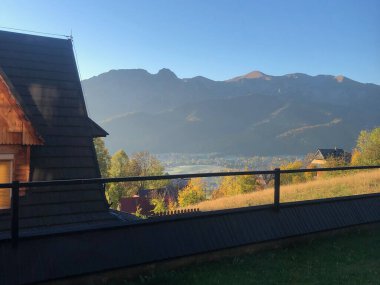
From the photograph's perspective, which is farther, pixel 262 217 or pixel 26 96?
pixel 26 96

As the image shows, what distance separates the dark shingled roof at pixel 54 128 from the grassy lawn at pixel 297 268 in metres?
5.40

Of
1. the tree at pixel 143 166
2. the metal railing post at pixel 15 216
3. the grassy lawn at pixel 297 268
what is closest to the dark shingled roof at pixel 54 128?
the metal railing post at pixel 15 216

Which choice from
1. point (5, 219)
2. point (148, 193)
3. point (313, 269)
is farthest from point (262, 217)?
point (148, 193)

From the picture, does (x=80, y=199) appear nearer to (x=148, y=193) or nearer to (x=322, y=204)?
(x=322, y=204)

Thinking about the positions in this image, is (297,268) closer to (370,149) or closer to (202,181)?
(370,149)

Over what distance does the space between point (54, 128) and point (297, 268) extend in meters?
8.26

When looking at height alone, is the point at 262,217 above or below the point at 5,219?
above

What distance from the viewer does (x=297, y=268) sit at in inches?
218

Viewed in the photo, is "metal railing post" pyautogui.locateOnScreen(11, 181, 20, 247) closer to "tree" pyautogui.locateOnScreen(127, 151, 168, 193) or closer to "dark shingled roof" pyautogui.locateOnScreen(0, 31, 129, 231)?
"dark shingled roof" pyautogui.locateOnScreen(0, 31, 129, 231)

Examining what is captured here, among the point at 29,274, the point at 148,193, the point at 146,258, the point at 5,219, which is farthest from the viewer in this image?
the point at 148,193

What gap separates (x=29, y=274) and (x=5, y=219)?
18.5 feet

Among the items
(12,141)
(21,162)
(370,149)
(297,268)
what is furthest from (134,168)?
(297,268)

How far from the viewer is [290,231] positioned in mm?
6508

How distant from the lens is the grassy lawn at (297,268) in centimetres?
500
